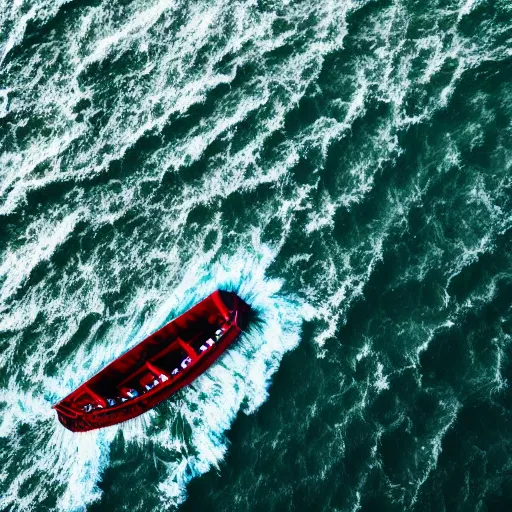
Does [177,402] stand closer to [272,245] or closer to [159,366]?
[159,366]

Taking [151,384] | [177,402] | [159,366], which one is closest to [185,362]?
[159,366]

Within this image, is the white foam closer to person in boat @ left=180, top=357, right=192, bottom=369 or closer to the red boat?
the red boat

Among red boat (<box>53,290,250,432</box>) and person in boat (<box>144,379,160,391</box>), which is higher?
red boat (<box>53,290,250,432</box>)

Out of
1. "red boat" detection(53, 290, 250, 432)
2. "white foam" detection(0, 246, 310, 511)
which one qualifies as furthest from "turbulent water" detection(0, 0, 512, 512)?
"red boat" detection(53, 290, 250, 432)

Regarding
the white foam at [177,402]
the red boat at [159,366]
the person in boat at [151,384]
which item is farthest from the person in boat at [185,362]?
the person in boat at [151,384]

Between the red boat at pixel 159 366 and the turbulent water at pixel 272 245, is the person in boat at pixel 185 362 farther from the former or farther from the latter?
the turbulent water at pixel 272 245

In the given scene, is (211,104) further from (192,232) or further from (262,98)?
(192,232)

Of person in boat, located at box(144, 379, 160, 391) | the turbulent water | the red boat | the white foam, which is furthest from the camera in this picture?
person in boat, located at box(144, 379, 160, 391)
